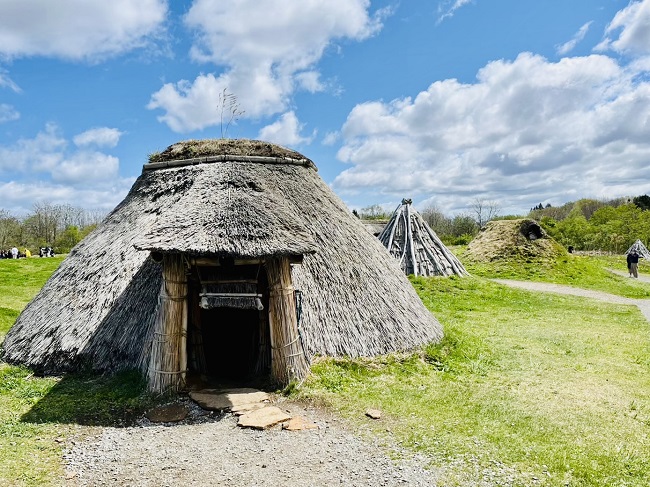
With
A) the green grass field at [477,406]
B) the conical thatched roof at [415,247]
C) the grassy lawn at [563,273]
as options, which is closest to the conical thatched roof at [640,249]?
the grassy lawn at [563,273]

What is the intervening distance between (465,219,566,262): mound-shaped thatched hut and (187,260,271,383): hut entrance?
19839 mm

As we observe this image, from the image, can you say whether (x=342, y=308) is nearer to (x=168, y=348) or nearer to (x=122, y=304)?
(x=168, y=348)

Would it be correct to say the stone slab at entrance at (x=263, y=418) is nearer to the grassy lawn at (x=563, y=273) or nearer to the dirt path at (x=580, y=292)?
the dirt path at (x=580, y=292)

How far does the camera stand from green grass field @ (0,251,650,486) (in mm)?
4863

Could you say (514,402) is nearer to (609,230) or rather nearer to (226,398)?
(226,398)

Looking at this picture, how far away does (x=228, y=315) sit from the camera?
9156 millimetres

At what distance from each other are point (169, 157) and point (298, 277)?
4.46 meters

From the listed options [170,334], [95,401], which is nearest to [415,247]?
[170,334]

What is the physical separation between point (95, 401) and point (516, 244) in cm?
2392

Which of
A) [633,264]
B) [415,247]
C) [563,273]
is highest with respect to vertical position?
[415,247]

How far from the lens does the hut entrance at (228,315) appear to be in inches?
267

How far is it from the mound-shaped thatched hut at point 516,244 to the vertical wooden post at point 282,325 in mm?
20864

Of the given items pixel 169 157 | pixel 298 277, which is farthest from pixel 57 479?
pixel 169 157

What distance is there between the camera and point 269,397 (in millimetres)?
6711
